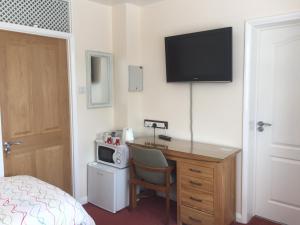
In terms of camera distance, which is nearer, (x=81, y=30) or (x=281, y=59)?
(x=281, y=59)

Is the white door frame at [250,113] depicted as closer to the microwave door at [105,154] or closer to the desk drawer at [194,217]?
the desk drawer at [194,217]

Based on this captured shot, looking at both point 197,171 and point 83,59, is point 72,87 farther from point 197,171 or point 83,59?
point 197,171

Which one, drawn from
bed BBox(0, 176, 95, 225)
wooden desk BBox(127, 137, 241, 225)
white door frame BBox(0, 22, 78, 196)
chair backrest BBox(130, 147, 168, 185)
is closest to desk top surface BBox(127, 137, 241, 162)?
wooden desk BBox(127, 137, 241, 225)

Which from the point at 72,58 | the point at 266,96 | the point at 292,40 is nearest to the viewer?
the point at 292,40

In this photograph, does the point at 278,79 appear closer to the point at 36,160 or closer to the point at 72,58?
the point at 72,58

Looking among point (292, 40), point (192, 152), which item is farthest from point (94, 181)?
point (292, 40)

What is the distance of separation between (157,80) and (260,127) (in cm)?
137

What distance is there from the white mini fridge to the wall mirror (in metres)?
0.80

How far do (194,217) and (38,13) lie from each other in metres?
2.60

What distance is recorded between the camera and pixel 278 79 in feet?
9.05

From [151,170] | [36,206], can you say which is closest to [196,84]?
[151,170]

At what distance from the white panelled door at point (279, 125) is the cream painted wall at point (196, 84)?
230mm

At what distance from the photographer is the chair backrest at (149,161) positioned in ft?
9.29

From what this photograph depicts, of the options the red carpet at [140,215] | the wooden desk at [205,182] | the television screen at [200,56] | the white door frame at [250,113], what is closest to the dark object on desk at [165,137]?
the wooden desk at [205,182]
